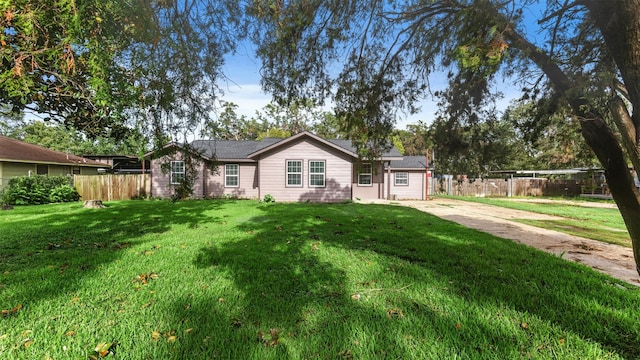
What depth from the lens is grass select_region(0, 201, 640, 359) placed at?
229 centimetres

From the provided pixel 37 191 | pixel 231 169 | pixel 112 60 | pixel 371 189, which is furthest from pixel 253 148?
pixel 112 60

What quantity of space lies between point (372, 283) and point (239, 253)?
2551 millimetres

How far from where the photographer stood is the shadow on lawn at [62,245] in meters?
3.54

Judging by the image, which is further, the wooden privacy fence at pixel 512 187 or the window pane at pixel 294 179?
the wooden privacy fence at pixel 512 187

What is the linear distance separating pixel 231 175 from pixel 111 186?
718 centimetres

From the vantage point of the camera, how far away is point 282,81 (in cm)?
423

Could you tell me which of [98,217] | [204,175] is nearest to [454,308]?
[98,217]

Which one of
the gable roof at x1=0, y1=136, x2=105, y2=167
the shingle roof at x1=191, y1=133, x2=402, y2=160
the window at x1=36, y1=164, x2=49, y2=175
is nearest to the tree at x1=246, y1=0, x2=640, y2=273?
the shingle roof at x1=191, y1=133, x2=402, y2=160

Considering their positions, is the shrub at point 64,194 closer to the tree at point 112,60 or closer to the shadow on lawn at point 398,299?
the tree at point 112,60

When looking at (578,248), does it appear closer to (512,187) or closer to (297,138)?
(297,138)

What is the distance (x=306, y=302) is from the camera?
10.0 ft

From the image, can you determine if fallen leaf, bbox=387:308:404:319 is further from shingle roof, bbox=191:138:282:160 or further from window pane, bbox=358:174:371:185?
window pane, bbox=358:174:371:185

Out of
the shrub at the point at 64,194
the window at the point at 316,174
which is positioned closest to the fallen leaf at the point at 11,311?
the window at the point at 316,174

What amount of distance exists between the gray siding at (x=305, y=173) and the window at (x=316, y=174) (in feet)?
0.60
